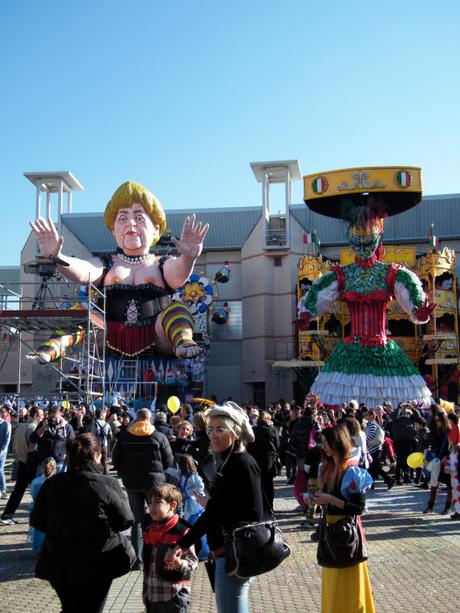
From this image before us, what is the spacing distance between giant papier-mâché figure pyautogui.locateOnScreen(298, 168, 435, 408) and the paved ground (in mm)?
12013

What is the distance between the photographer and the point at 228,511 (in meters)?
4.27

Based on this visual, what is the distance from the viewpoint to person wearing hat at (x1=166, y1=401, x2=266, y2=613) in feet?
13.8

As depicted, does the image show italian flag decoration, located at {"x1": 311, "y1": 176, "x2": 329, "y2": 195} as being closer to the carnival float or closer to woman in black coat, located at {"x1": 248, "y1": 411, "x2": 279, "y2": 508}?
the carnival float

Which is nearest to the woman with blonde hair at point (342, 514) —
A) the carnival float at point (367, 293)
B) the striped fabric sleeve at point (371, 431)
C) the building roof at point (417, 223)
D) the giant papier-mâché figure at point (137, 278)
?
the striped fabric sleeve at point (371, 431)

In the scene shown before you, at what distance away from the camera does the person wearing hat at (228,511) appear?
420 cm

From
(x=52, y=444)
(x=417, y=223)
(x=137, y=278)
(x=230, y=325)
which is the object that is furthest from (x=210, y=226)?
(x=52, y=444)

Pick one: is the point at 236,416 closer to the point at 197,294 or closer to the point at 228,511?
the point at 228,511

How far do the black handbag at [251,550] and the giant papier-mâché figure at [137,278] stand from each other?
1857 centimetres

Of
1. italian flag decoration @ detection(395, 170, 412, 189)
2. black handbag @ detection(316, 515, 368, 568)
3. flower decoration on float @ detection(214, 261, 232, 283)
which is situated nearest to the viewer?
black handbag @ detection(316, 515, 368, 568)

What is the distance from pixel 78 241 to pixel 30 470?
2592 centimetres

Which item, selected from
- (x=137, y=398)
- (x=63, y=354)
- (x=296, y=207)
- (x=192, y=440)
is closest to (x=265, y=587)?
(x=192, y=440)

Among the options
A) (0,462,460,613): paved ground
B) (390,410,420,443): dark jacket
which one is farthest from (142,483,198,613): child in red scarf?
(390,410,420,443): dark jacket

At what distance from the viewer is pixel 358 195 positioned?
23.5 m

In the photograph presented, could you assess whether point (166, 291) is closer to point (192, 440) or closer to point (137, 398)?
point (137, 398)
